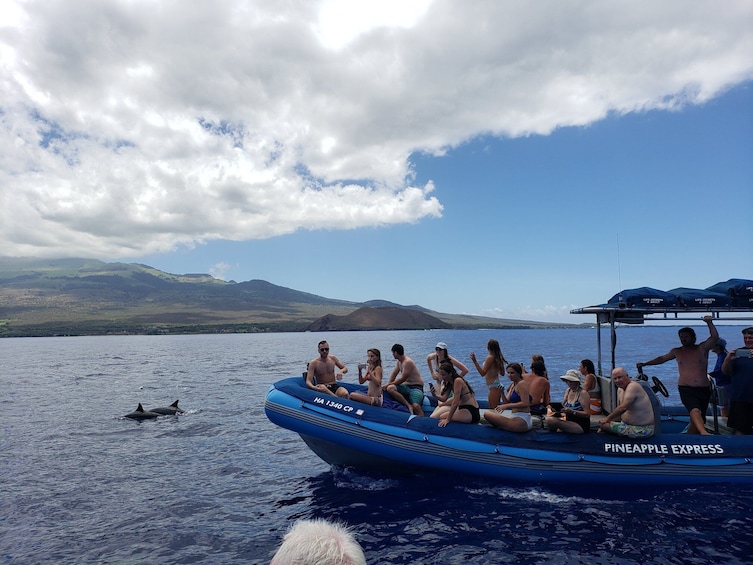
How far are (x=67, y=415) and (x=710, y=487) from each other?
75.6 feet

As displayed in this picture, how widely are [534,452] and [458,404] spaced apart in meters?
1.75

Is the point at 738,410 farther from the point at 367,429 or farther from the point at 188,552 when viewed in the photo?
the point at 188,552

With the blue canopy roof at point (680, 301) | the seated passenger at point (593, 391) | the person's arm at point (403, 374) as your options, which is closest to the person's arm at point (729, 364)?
the blue canopy roof at point (680, 301)

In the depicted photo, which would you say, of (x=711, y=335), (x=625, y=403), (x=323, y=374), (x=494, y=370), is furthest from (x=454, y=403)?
(x=711, y=335)

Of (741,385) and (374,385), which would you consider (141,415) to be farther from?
(741,385)

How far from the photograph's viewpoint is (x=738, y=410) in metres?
10.6

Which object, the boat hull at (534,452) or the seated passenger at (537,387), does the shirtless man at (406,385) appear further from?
the seated passenger at (537,387)

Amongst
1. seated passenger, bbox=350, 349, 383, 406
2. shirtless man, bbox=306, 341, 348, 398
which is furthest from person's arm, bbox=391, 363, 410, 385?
shirtless man, bbox=306, 341, 348, 398

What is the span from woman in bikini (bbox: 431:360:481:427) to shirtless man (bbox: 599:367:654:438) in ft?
8.65

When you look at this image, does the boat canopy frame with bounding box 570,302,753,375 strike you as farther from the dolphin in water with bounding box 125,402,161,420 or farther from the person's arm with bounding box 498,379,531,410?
the dolphin in water with bounding box 125,402,161,420

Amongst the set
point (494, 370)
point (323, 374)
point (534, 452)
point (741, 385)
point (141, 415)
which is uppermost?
point (494, 370)

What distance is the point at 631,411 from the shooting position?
10055mm

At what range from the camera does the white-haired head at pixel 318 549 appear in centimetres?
194

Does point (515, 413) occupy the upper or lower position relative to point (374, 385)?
lower
